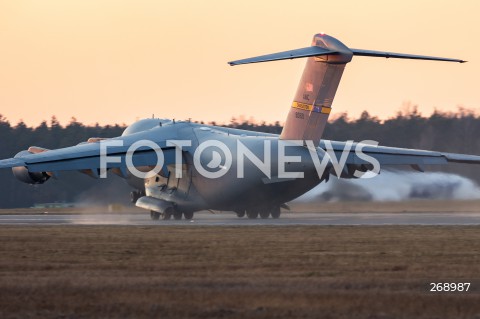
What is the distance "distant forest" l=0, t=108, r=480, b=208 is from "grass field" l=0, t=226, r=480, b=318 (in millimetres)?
22542

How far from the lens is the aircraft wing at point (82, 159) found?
121ft

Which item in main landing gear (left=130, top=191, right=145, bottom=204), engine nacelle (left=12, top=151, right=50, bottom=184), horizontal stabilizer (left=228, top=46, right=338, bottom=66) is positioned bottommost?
main landing gear (left=130, top=191, right=145, bottom=204)

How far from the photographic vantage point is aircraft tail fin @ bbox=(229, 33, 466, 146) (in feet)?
118

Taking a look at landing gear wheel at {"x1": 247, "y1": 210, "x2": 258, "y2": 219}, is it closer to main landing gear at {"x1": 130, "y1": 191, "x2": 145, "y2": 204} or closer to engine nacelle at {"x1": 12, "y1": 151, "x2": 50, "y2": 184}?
main landing gear at {"x1": 130, "y1": 191, "x2": 145, "y2": 204}

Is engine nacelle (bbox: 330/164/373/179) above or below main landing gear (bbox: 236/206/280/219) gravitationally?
above

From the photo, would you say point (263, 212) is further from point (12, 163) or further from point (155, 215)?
point (12, 163)

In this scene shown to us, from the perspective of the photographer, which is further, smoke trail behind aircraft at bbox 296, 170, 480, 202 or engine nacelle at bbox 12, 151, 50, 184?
smoke trail behind aircraft at bbox 296, 170, 480, 202

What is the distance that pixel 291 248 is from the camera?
78.2 feet

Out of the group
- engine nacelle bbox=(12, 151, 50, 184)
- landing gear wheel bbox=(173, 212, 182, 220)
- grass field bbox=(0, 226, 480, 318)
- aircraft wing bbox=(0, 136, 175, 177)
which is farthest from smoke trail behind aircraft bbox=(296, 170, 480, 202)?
grass field bbox=(0, 226, 480, 318)

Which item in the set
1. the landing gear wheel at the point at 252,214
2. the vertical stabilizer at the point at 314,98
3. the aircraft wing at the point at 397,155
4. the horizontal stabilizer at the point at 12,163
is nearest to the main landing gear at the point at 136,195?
the landing gear wheel at the point at 252,214

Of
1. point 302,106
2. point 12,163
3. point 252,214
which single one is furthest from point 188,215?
point 12,163

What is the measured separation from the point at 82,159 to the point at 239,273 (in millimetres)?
20269

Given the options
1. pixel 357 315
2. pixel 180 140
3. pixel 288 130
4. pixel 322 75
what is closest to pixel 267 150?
pixel 288 130

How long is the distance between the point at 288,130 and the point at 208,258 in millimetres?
16760
